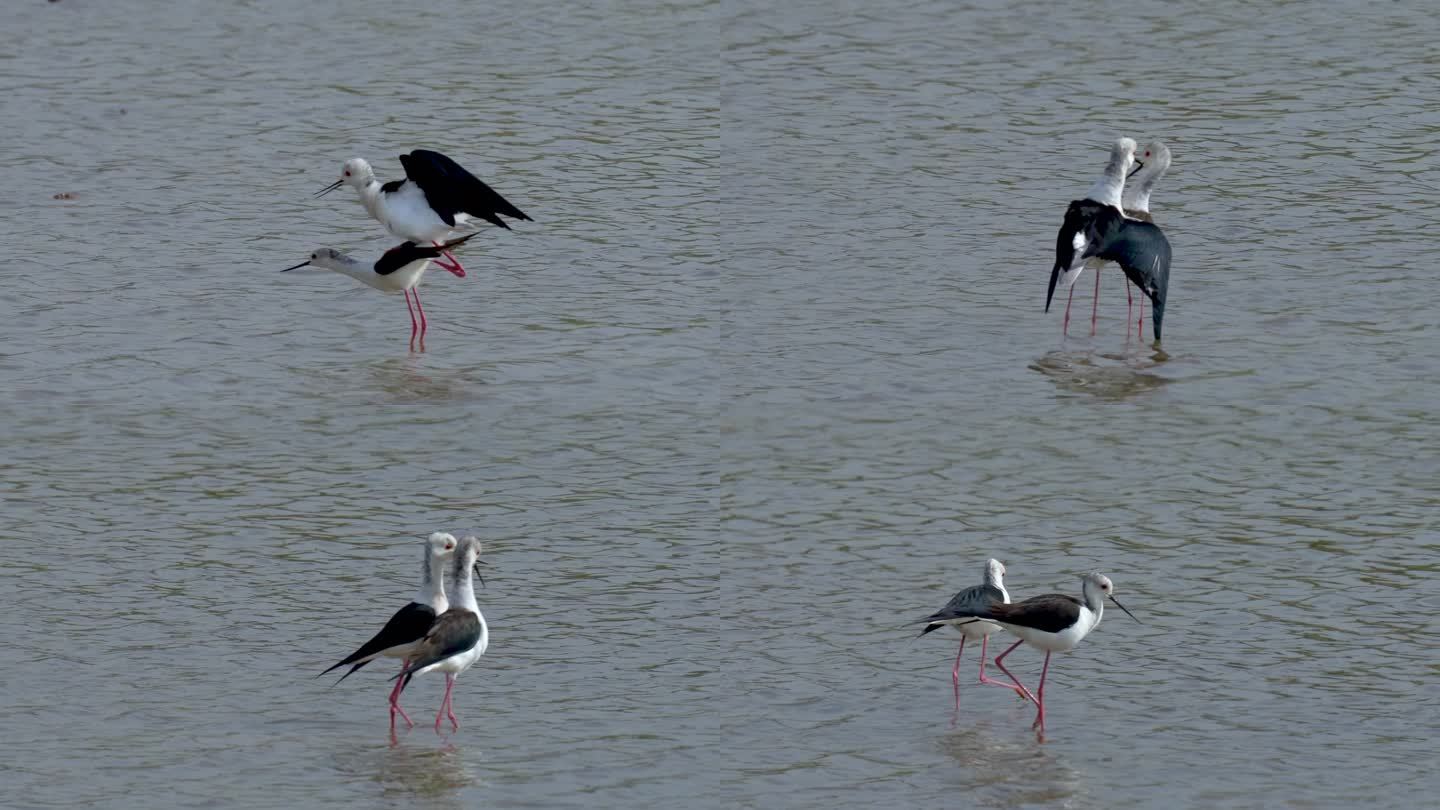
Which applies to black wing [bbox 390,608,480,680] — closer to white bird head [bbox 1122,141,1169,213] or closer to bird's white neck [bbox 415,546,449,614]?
bird's white neck [bbox 415,546,449,614]

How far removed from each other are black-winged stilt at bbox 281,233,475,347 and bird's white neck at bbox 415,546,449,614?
16.6 feet

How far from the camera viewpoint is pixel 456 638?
10508mm

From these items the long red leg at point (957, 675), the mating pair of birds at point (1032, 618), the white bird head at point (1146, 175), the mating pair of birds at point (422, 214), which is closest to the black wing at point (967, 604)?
the mating pair of birds at point (1032, 618)

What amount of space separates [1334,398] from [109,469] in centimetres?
690

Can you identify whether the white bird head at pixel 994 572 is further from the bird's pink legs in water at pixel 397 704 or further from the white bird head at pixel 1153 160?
the white bird head at pixel 1153 160

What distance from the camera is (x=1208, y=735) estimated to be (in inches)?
404

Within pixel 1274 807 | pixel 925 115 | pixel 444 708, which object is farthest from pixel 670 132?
pixel 1274 807

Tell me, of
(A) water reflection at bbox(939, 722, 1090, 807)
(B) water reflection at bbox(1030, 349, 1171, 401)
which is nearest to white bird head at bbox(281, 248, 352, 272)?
(B) water reflection at bbox(1030, 349, 1171, 401)

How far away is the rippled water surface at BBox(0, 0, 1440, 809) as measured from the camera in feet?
33.9

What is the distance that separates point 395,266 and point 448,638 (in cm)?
596

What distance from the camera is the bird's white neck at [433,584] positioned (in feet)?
35.7

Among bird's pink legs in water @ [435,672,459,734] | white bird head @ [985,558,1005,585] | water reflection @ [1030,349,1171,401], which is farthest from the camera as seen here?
water reflection @ [1030,349,1171,401]

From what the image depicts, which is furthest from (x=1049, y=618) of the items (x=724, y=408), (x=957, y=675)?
(x=724, y=408)

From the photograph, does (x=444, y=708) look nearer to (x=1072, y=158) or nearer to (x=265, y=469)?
(x=265, y=469)
